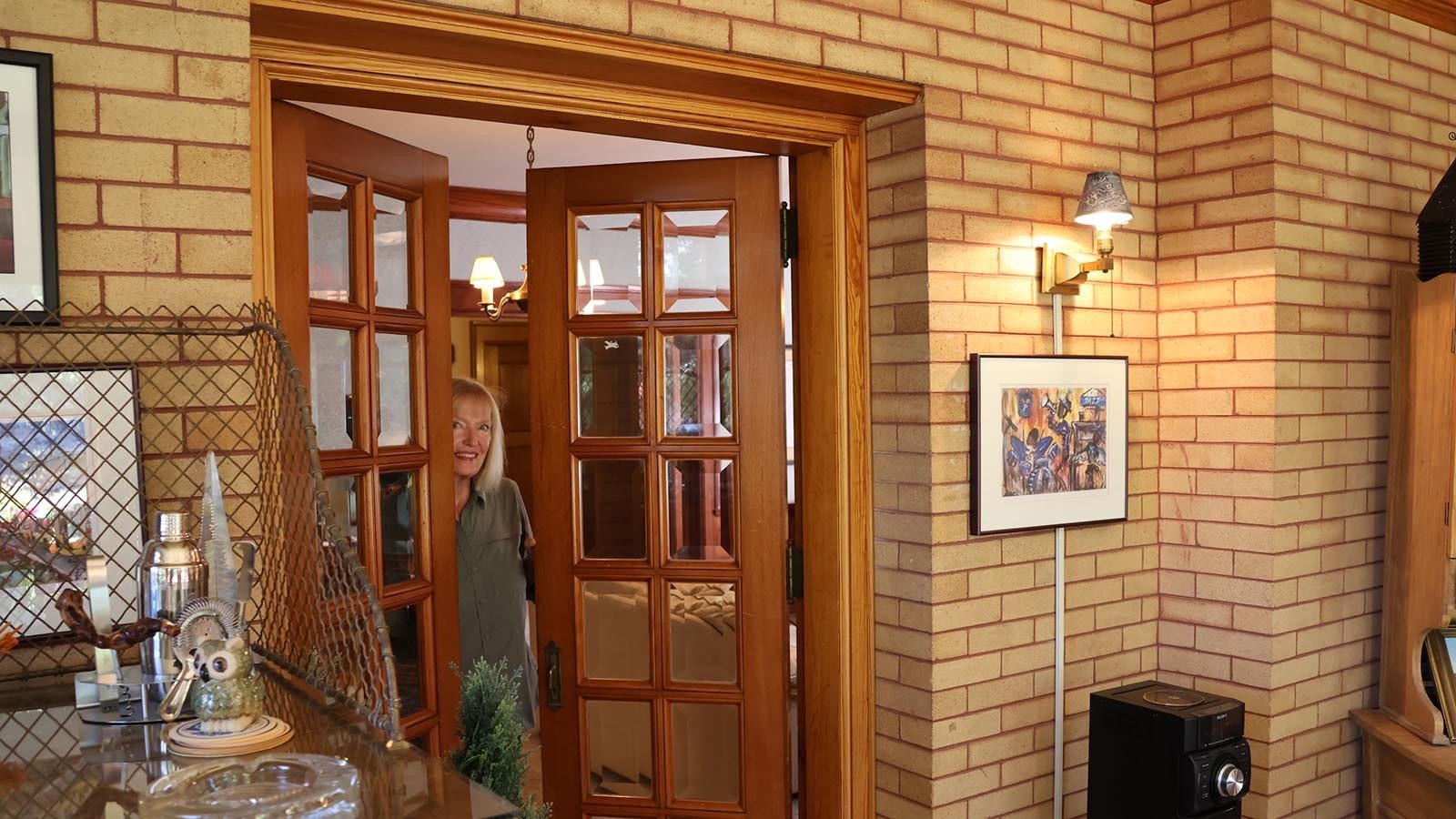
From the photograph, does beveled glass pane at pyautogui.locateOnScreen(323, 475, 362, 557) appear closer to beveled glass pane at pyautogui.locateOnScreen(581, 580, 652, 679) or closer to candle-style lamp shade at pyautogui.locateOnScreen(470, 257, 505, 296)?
beveled glass pane at pyautogui.locateOnScreen(581, 580, 652, 679)

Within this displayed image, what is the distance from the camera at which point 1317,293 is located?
11.4ft

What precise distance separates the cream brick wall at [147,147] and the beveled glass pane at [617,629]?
5.12ft

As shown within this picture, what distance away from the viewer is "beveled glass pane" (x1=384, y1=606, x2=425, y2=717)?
2.95 metres

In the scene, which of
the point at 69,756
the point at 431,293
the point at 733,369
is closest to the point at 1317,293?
the point at 733,369

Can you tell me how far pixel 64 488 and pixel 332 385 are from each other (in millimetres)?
884

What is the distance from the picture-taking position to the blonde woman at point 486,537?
4.41 metres

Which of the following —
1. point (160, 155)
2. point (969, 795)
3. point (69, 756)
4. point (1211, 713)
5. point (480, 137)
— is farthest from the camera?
point (480, 137)

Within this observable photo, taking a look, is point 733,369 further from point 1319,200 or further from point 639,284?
point 1319,200

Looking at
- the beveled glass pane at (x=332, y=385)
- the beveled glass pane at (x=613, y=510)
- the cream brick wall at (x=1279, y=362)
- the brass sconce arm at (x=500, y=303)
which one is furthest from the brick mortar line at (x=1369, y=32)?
the brass sconce arm at (x=500, y=303)

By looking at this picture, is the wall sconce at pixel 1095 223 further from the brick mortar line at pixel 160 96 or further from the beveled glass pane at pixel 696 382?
the brick mortar line at pixel 160 96

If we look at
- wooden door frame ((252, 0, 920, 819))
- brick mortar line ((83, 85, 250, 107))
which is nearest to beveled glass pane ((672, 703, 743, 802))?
wooden door frame ((252, 0, 920, 819))

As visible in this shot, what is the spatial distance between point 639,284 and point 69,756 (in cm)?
211

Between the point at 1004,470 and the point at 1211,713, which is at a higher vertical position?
the point at 1004,470

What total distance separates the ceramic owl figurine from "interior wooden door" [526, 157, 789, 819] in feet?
6.11
